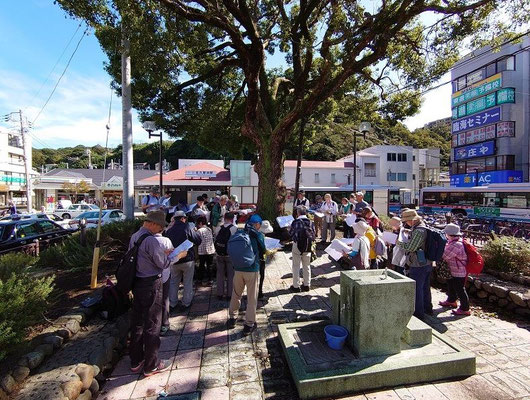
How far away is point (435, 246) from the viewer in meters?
4.81

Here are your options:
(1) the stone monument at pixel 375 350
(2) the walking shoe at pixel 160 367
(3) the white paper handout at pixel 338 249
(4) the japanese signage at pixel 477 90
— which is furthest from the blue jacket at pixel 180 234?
(4) the japanese signage at pixel 477 90

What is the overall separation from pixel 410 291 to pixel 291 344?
163 centimetres

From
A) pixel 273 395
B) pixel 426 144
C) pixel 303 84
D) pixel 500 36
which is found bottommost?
pixel 273 395

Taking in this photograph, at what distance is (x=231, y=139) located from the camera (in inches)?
583

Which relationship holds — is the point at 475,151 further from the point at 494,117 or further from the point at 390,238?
the point at 390,238

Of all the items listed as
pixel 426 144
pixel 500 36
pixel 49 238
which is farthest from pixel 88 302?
pixel 426 144

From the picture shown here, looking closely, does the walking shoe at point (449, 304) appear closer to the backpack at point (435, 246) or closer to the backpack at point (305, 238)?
the backpack at point (435, 246)

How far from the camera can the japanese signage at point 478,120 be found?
97.5 ft

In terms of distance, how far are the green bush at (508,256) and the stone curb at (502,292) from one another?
1.04 ft

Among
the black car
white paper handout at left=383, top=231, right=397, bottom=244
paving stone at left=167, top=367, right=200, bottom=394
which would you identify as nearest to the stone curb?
white paper handout at left=383, top=231, right=397, bottom=244

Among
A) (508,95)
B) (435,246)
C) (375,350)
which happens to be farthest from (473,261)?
(508,95)

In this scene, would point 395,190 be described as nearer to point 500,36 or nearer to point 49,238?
point 500,36

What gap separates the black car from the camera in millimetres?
9289

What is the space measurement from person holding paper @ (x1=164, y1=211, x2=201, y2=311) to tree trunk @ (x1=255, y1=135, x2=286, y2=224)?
5.04 meters
